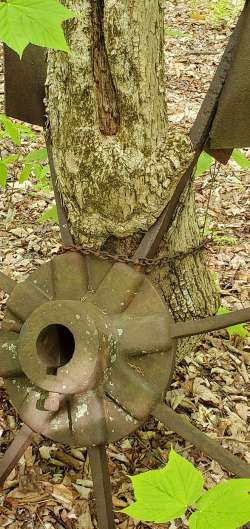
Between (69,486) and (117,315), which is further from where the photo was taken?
(69,486)

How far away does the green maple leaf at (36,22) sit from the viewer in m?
1.47

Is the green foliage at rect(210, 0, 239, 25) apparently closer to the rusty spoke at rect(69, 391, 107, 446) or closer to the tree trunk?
the tree trunk

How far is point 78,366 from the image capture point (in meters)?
1.92

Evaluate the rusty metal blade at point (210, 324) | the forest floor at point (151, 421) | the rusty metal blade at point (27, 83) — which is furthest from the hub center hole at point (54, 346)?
the rusty metal blade at point (27, 83)

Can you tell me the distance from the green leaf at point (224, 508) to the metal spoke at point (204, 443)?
71 centimetres

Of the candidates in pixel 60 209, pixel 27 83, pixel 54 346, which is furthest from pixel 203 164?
Result: pixel 54 346

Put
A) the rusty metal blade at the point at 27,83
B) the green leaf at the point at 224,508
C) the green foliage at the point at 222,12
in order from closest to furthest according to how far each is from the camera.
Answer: the green leaf at the point at 224,508, the rusty metal blade at the point at 27,83, the green foliage at the point at 222,12

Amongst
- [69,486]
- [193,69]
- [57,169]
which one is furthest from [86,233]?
[193,69]

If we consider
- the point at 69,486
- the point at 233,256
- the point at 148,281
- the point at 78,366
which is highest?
the point at 148,281

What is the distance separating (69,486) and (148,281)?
3.32 ft

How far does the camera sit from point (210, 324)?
6.74 feet

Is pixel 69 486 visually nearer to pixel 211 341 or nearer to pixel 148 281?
pixel 148 281

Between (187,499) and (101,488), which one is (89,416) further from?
(187,499)

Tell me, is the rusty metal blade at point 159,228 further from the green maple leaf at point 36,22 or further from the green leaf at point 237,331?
the green leaf at point 237,331
